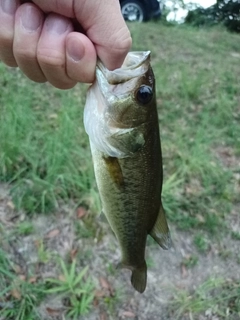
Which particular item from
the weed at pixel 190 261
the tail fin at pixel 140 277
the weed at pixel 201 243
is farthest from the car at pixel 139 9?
the tail fin at pixel 140 277

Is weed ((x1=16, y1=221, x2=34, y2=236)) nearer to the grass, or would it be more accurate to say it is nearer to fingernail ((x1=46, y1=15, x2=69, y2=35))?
the grass

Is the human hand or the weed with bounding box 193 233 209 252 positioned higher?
the human hand

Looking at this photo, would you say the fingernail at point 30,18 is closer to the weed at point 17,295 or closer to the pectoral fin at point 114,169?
the pectoral fin at point 114,169

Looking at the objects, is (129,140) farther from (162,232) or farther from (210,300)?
(210,300)

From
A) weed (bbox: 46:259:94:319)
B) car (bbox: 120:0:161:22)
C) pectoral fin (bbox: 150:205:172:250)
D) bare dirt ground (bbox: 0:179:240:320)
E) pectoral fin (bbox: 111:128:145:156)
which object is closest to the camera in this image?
pectoral fin (bbox: 111:128:145:156)

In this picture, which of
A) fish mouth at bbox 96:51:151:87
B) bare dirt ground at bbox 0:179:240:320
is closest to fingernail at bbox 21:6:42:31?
fish mouth at bbox 96:51:151:87

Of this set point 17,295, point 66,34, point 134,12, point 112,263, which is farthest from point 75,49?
point 134,12

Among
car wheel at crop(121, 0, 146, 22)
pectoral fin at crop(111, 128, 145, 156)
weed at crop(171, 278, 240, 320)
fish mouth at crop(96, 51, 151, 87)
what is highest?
fish mouth at crop(96, 51, 151, 87)
